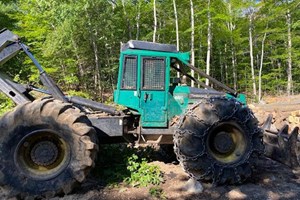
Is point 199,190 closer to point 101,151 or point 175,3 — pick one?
point 101,151

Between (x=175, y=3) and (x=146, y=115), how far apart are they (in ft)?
60.6

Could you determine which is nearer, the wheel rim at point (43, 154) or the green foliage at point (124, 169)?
the wheel rim at point (43, 154)

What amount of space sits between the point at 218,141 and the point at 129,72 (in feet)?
6.55

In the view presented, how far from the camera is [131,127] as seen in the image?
5.55 meters

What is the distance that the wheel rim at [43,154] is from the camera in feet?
14.7

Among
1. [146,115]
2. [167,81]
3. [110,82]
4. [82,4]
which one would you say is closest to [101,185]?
[146,115]

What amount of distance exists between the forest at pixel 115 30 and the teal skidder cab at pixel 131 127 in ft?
36.0

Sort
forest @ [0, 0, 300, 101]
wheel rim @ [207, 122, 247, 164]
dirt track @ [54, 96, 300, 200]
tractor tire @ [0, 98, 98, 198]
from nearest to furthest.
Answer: tractor tire @ [0, 98, 98, 198] < dirt track @ [54, 96, 300, 200] < wheel rim @ [207, 122, 247, 164] < forest @ [0, 0, 300, 101]

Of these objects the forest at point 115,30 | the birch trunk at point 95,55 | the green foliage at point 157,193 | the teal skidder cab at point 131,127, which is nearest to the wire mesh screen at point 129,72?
the teal skidder cab at point 131,127

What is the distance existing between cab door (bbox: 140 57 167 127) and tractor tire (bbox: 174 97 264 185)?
600mm

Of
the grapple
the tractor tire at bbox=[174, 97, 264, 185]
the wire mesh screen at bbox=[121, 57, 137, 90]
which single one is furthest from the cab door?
the grapple

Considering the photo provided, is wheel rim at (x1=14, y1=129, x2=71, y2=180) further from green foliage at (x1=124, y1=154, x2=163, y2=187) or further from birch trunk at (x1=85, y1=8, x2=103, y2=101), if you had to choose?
birch trunk at (x1=85, y1=8, x2=103, y2=101)

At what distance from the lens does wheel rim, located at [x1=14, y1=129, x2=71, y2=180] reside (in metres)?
4.47

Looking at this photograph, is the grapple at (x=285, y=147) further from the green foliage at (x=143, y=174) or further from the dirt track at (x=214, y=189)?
the green foliage at (x=143, y=174)
